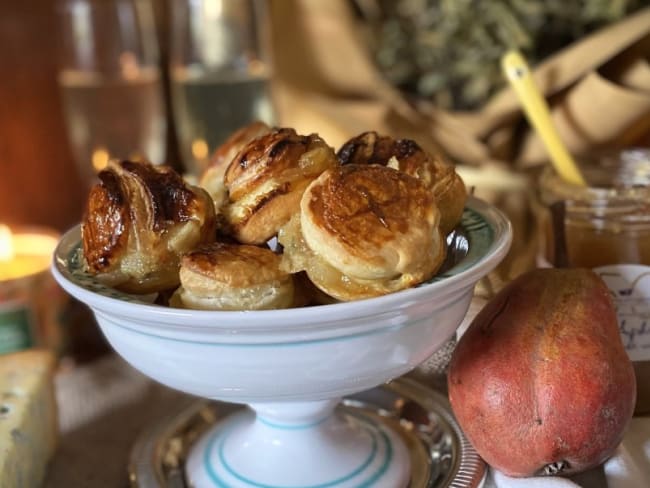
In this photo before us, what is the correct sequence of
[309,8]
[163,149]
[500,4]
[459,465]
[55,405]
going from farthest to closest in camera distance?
[163,149]
[309,8]
[500,4]
[55,405]
[459,465]

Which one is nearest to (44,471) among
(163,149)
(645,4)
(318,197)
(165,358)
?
(165,358)

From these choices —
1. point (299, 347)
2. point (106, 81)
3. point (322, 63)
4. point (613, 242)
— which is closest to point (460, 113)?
point (322, 63)

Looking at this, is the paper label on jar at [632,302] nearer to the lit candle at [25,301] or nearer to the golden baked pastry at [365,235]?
the golden baked pastry at [365,235]

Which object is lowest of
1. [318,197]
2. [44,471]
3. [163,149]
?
[44,471]

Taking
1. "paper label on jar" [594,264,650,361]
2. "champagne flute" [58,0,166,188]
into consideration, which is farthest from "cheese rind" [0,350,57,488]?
"paper label on jar" [594,264,650,361]

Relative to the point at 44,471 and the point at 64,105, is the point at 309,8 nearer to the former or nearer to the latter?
the point at 64,105

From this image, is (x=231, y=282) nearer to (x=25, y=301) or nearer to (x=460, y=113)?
(x=25, y=301)

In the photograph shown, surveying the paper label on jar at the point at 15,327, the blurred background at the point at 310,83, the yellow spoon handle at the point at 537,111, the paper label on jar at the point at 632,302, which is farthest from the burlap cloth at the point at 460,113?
the paper label on jar at the point at 15,327
